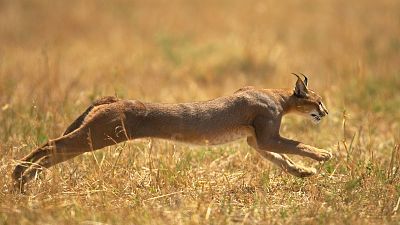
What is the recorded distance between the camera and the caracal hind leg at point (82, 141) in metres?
7.02

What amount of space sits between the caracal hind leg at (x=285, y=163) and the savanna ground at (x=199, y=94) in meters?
0.10

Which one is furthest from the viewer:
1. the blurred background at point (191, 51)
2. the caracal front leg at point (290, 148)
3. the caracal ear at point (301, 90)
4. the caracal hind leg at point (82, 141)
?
the blurred background at point (191, 51)

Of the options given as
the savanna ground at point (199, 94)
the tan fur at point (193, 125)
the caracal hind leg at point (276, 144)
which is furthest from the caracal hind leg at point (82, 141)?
the caracal hind leg at point (276, 144)

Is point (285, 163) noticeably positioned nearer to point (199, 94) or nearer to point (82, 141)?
point (82, 141)

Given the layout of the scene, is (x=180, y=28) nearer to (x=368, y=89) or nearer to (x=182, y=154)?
(x=368, y=89)

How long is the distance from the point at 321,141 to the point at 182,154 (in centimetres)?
212

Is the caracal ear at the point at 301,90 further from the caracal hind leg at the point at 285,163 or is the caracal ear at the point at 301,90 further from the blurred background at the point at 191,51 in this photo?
the blurred background at the point at 191,51

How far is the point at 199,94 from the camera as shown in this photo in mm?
12266

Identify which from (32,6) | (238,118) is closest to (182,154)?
(238,118)

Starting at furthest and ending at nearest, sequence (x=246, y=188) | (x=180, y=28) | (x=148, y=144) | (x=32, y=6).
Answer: (x=32, y=6) < (x=180, y=28) < (x=148, y=144) < (x=246, y=188)

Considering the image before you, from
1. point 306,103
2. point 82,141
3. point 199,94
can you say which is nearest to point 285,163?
point 306,103

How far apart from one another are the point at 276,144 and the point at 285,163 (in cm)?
44

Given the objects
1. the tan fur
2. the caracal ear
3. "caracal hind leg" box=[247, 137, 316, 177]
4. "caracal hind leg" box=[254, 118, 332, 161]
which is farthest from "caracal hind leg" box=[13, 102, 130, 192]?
the caracal ear

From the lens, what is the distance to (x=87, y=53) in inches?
635
